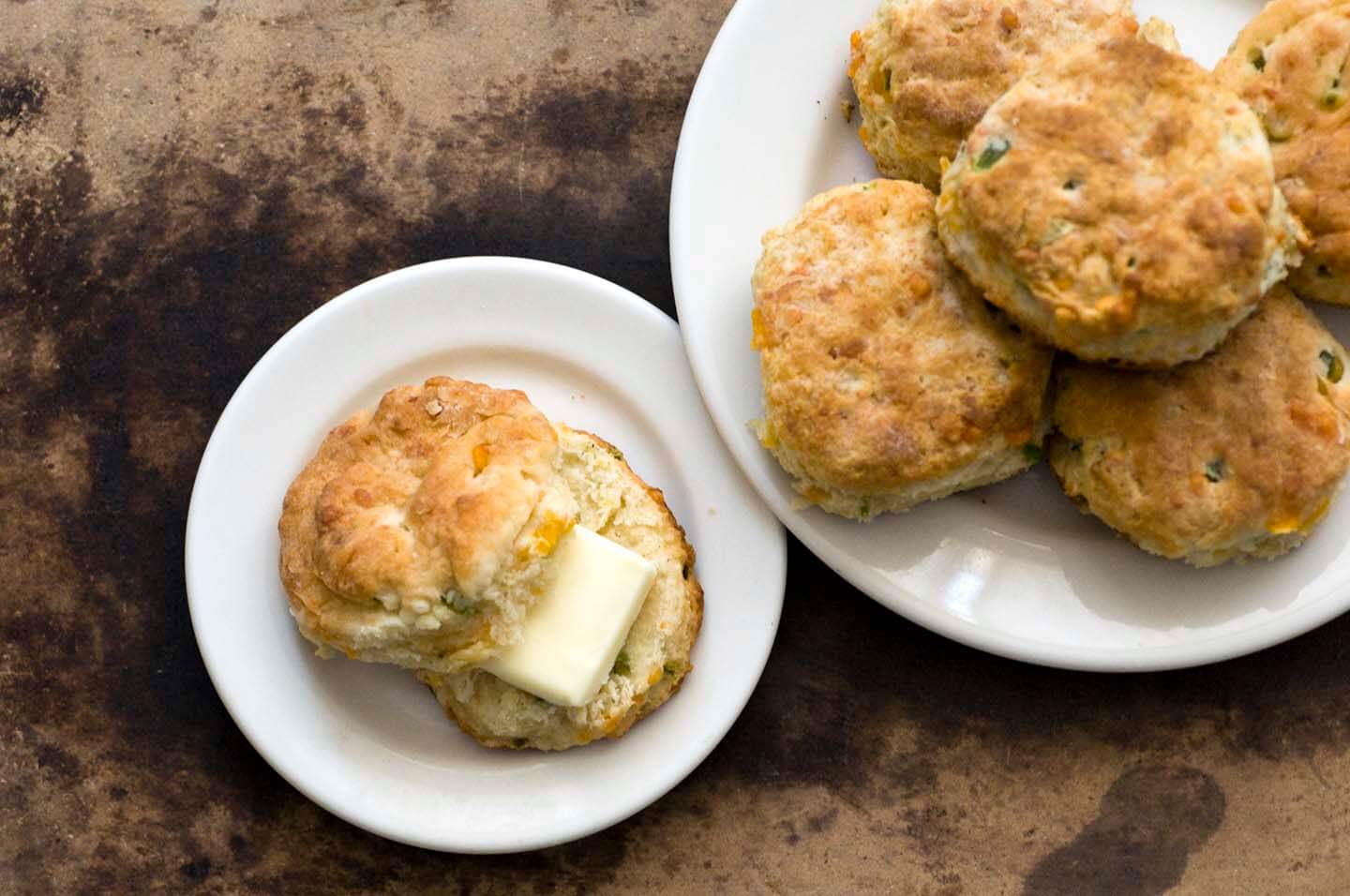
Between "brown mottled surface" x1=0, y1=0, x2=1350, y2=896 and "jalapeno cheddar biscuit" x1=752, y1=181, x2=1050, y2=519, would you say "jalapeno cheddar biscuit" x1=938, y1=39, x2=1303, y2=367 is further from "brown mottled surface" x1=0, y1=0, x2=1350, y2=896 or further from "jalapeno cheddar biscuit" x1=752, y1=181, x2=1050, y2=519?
"brown mottled surface" x1=0, y1=0, x2=1350, y2=896

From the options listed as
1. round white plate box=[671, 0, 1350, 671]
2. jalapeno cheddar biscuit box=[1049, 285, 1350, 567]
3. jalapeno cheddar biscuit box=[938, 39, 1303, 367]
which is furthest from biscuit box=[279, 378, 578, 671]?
jalapeno cheddar biscuit box=[1049, 285, 1350, 567]

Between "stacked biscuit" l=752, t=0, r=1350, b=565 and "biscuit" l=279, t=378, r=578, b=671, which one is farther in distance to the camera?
"biscuit" l=279, t=378, r=578, b=671

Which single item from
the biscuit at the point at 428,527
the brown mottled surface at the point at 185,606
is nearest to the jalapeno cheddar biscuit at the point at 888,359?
the biscuit at the point at 428,527

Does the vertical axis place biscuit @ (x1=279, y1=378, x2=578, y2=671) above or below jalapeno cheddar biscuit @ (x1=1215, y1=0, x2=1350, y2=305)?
below

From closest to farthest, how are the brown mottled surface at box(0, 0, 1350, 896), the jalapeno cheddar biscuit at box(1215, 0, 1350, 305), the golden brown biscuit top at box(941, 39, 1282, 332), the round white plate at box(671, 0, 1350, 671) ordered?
the golden brown biscuit top at box(941, 39, 1282, 332)
the jalapeno cheddar biscuit at box(1215, 0, 1350, 305)
the round white plate at box(671, 0, 1350, 671)
the brown mottled surface at box(0, 0, 1350, 896)

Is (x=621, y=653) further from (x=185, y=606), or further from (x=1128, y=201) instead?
(x=1128, y=201)

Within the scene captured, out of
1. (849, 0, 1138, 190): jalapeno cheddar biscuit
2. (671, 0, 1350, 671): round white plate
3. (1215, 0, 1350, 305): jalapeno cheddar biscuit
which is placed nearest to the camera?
(1215, 0, 1350, 305): jalapeno cheddar biscuit

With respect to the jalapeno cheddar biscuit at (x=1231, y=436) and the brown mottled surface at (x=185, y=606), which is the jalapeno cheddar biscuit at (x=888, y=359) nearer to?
the jalapeno cheddar biscuit at (x=1231, y=436)

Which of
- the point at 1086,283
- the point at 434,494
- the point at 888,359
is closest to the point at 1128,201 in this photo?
the point at 1086,283
